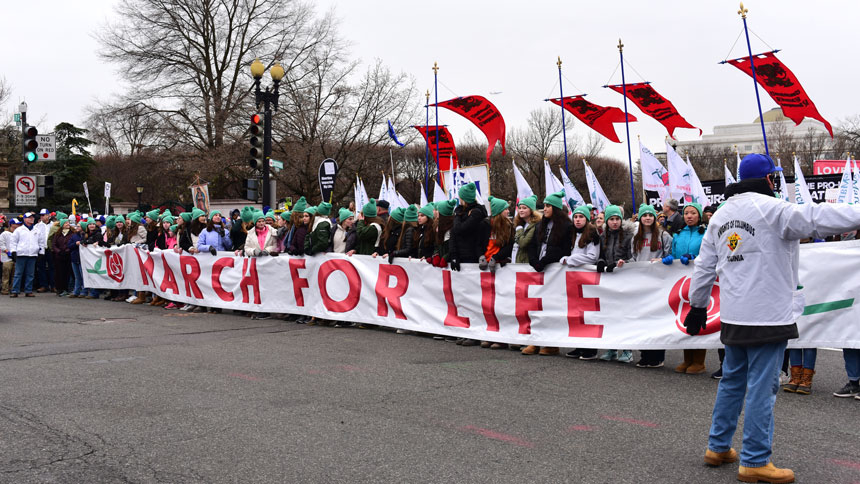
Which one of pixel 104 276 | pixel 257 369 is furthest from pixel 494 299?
pixel 104 276

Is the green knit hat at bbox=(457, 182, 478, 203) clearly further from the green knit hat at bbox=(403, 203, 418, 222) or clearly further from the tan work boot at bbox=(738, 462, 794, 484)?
the tan work boot at bbox=(738, 462, 794, 484)

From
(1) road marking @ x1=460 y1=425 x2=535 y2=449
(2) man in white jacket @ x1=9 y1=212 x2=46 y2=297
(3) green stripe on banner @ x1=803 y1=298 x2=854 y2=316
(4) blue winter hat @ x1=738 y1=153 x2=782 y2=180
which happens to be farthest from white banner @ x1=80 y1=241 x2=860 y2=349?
(2) man in white jacket @ x1=9 y1=212 x2=46 y2=297

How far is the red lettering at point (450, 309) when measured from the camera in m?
9.74

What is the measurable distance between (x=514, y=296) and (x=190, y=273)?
7.14m

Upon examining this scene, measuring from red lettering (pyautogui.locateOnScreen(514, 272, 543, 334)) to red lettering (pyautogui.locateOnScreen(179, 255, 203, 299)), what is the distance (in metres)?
6.88

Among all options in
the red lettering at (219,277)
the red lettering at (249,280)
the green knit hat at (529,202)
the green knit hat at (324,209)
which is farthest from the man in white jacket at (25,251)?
the green knit hat at (529,202)

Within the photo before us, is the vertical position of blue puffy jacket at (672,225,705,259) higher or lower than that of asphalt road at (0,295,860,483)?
higher

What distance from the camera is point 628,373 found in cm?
762

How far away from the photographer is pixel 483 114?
714 inches

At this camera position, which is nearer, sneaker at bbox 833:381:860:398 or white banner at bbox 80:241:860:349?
sneaker at bbox 833:381:860:398

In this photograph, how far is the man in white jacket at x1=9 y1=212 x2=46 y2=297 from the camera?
16609 mm

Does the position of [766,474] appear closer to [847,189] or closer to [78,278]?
[847,189]

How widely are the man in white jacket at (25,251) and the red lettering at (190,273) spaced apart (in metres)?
4.97

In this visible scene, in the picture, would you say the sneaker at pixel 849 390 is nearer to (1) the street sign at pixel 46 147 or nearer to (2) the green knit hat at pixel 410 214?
(2) the green knit hat at pixel 410 214
